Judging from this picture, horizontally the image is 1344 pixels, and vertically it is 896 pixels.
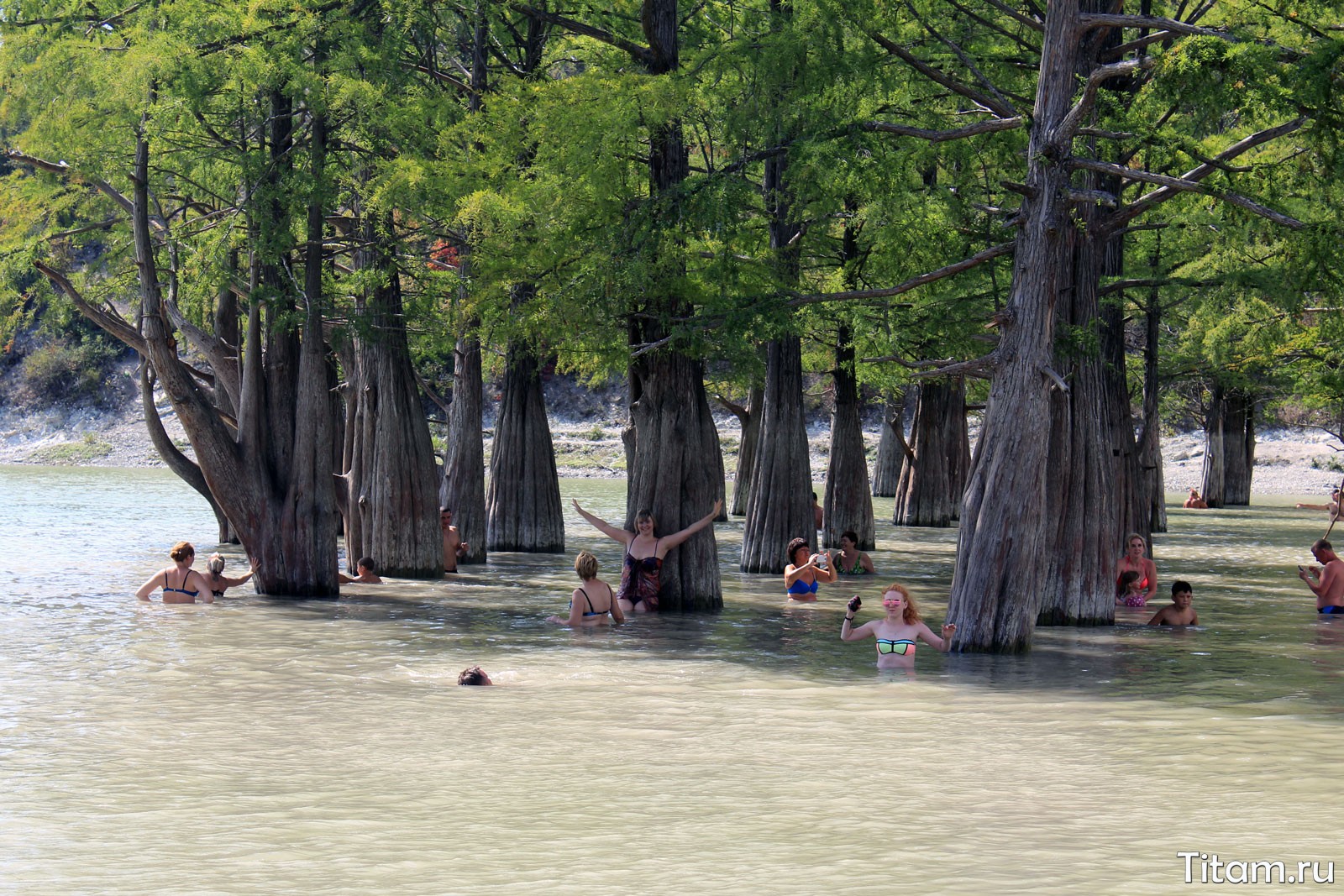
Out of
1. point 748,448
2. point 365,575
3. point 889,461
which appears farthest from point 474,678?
point 889,461

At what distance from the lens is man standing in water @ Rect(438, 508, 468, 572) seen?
24.1 m

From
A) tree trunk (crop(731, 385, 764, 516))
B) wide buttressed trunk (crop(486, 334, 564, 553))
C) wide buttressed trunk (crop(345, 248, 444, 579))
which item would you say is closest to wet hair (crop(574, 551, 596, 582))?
wide buttressed trunk (crop(345, 248, 444, 579))

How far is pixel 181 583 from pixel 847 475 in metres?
14.5

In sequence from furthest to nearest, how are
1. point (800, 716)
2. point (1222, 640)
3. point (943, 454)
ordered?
1. point (943, 454)
2. point (1222, 640)
3. point (800, 716)

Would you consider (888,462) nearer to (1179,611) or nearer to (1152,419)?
(1152,419)

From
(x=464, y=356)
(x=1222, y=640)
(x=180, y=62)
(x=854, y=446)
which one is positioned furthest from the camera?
(x=854, y=446)

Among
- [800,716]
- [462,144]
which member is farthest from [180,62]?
[800,716]

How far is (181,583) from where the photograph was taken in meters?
19.5

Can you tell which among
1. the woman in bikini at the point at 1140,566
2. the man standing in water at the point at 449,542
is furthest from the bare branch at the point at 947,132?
the man standing in water at the point at 449,542

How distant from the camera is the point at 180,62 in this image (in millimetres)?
18484

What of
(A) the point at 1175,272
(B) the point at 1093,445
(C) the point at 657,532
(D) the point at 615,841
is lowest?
(D) the point at 615,841

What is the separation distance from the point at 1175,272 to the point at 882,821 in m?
24.0

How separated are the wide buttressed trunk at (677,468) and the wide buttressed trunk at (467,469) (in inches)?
305

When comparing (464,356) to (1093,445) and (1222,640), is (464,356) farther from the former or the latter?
(1222,640)
